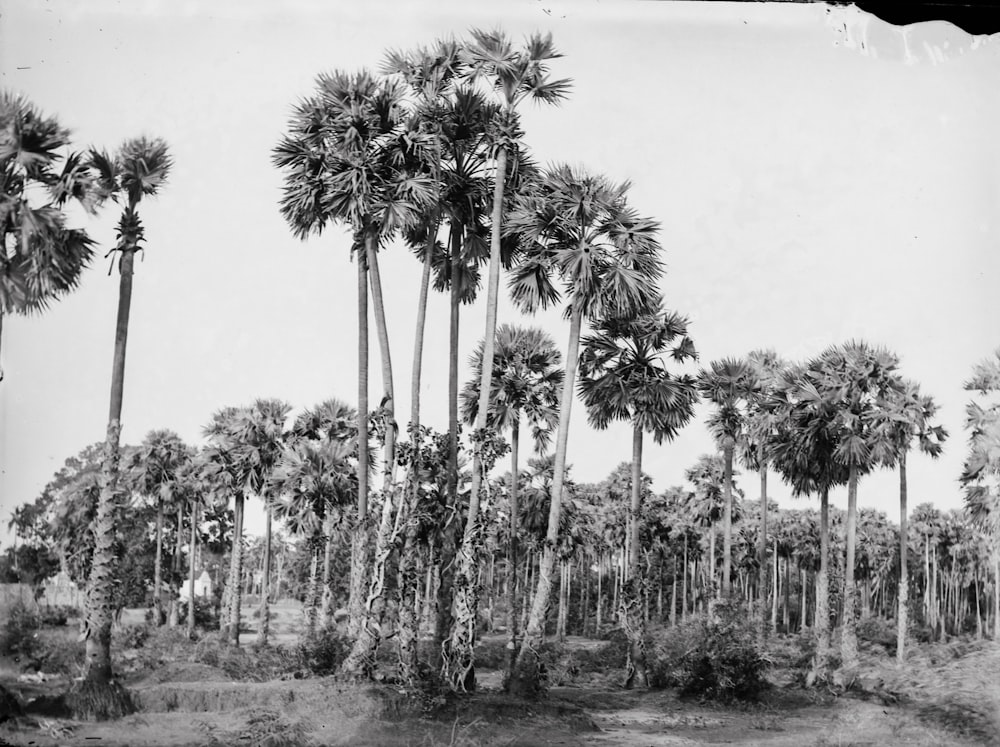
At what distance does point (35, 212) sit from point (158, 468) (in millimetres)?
19348

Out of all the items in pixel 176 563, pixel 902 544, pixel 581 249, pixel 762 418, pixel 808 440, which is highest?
pixel 581 249

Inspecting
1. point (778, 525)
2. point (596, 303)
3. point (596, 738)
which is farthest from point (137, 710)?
point (778, 525)

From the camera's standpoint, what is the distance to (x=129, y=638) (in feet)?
84.8

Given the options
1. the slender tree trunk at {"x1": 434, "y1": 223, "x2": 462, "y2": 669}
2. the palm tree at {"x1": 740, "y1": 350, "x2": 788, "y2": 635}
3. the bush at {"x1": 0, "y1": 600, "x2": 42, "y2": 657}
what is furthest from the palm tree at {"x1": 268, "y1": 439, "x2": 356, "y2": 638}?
the palm tree at {"x1": 740, "y1": 350, "x2": 788, "y2": 635}

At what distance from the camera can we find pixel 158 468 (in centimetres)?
3241

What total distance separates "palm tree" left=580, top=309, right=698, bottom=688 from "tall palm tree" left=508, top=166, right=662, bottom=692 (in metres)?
3.77

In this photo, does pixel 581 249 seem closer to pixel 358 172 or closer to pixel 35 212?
pixel 358 172

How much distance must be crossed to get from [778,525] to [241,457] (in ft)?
149

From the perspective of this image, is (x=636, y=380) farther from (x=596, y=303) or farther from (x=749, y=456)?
(x=749, y=456)

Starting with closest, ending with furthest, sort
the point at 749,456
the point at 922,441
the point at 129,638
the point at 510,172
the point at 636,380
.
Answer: the point at 510,172, the point at 636,380, the point at 129,638, the point at 922,441, the point at 749,456

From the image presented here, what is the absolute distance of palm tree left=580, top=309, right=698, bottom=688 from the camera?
78.8 feet

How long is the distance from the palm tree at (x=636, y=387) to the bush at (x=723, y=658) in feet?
7.59

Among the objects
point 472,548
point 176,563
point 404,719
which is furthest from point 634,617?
point 176,563

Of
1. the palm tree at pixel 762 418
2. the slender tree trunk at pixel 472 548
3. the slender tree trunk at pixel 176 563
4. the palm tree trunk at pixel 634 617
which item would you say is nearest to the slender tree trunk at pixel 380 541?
the slender tree trunk at pixel 472 548
